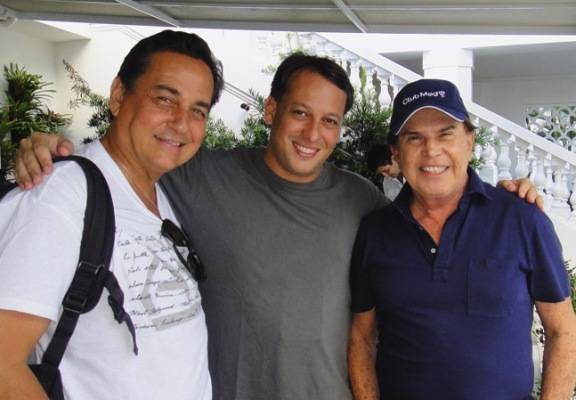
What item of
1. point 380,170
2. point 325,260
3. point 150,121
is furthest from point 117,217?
point 380,170

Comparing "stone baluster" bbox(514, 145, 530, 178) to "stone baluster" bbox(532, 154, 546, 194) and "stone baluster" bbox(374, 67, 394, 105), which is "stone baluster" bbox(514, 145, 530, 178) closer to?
"stone baluster" bbox(532, 154, 546, 194)

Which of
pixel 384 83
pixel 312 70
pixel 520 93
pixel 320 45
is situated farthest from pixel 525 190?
pixel 520 93

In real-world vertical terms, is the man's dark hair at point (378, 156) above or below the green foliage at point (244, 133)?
below

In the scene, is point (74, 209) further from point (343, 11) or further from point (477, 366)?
point (343, 11)

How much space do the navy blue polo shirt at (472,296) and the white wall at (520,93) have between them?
10.5 meters

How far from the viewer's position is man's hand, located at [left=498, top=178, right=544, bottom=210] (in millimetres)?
2057

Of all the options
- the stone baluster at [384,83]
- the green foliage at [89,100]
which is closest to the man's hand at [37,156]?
the stone baluster at [384,83]

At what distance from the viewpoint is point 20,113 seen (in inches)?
285

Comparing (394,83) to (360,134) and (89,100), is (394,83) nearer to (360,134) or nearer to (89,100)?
(360,134)

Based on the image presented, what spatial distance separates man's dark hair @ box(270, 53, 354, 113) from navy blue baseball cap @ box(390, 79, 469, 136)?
0.25 m

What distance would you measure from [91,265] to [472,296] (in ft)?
4.10

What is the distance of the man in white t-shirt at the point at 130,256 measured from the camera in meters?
1.27

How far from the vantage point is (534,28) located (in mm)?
3881

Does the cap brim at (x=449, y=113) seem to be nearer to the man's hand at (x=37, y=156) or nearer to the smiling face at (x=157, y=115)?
the smiling face at (x=157, y=115)
